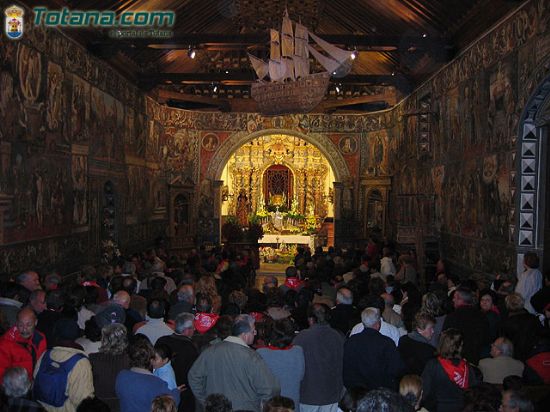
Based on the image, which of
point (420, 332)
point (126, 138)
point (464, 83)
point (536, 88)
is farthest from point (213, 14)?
point (420, 332)

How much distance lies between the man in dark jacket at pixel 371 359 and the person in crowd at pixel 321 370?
0.32 feet

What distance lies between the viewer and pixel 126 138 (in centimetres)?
2039

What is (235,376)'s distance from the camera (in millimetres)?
4840

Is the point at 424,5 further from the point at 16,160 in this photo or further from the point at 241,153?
the point at 241,153

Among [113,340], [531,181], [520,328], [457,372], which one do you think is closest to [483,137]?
[531,181]

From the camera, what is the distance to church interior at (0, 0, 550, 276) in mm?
12141

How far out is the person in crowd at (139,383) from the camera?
15.1 feet

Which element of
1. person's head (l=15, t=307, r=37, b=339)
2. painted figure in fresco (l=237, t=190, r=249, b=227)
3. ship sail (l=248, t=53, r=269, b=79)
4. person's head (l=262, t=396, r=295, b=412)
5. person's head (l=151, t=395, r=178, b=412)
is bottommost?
person's head (l=151, t=395, r=178, b=412)

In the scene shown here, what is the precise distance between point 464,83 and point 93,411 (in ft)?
46.1

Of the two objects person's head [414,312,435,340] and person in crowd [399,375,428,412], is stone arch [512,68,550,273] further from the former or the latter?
person in crowd [399,375,428,412]

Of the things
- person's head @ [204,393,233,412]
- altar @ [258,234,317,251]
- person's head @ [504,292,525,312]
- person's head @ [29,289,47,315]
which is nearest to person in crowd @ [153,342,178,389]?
person's head @ [204,393,233,412]

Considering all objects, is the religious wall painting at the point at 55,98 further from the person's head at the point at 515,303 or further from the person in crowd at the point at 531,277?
the person's head at the point at 515,303

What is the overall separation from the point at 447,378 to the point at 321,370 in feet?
3.94

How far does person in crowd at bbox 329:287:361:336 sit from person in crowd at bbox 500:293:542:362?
1.75 m
